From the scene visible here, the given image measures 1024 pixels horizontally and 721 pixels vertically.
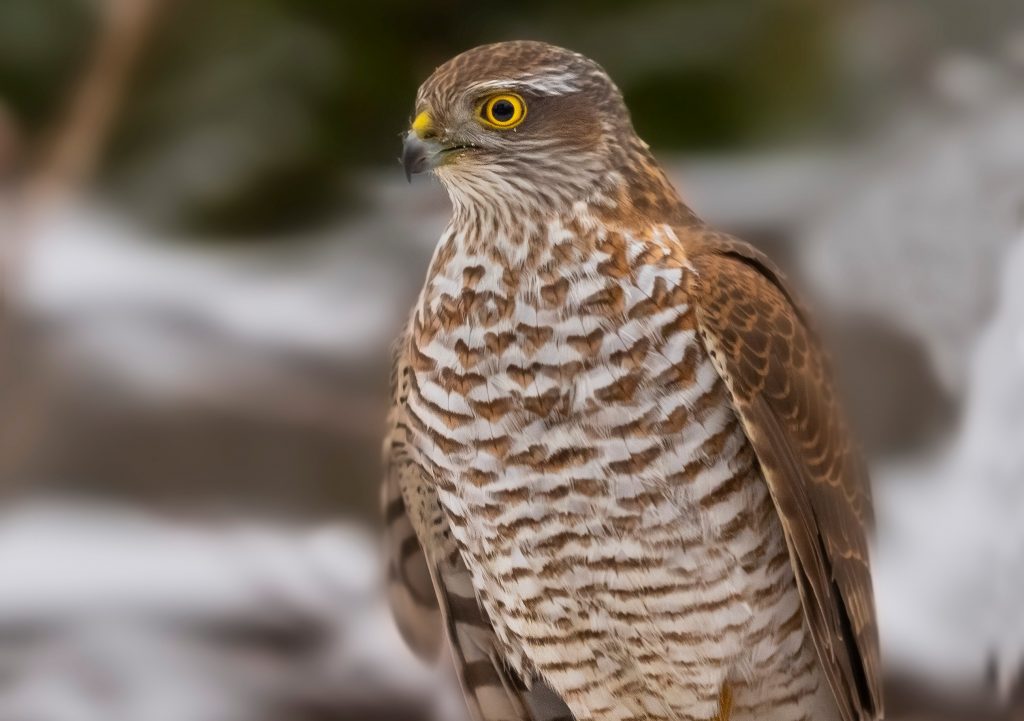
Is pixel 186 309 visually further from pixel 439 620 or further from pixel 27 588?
pixel 439 620

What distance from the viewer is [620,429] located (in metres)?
1.43

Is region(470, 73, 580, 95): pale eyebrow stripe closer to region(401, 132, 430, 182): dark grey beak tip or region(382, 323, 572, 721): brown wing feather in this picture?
region(401, 132, 430, 182): dark grey beak tip

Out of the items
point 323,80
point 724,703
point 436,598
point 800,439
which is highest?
point 323,80

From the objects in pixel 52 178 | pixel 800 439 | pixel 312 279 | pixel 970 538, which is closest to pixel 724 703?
pixel 800 439

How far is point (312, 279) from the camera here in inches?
128

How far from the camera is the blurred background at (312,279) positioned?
2766 mm

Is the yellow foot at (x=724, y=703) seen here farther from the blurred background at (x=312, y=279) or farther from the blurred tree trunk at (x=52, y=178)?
the blurred tree trunk at (x=52, y=178)

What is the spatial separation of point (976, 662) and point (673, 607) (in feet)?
4.19

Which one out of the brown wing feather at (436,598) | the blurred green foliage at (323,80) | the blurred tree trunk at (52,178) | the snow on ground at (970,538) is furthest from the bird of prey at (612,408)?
the blurred tree trunk at (52,178)

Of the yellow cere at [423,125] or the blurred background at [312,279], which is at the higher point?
the blurred background at [312,279]

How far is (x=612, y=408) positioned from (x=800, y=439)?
291 mm

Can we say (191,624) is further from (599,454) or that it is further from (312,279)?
(599,454)

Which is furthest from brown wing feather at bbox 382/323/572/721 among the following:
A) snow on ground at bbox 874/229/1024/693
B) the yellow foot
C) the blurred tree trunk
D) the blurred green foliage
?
the blurred tree trunk

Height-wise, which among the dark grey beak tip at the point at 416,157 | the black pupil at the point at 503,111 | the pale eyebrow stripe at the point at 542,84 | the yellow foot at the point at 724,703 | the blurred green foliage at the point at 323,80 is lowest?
the yellow foot at the point at 724,703
